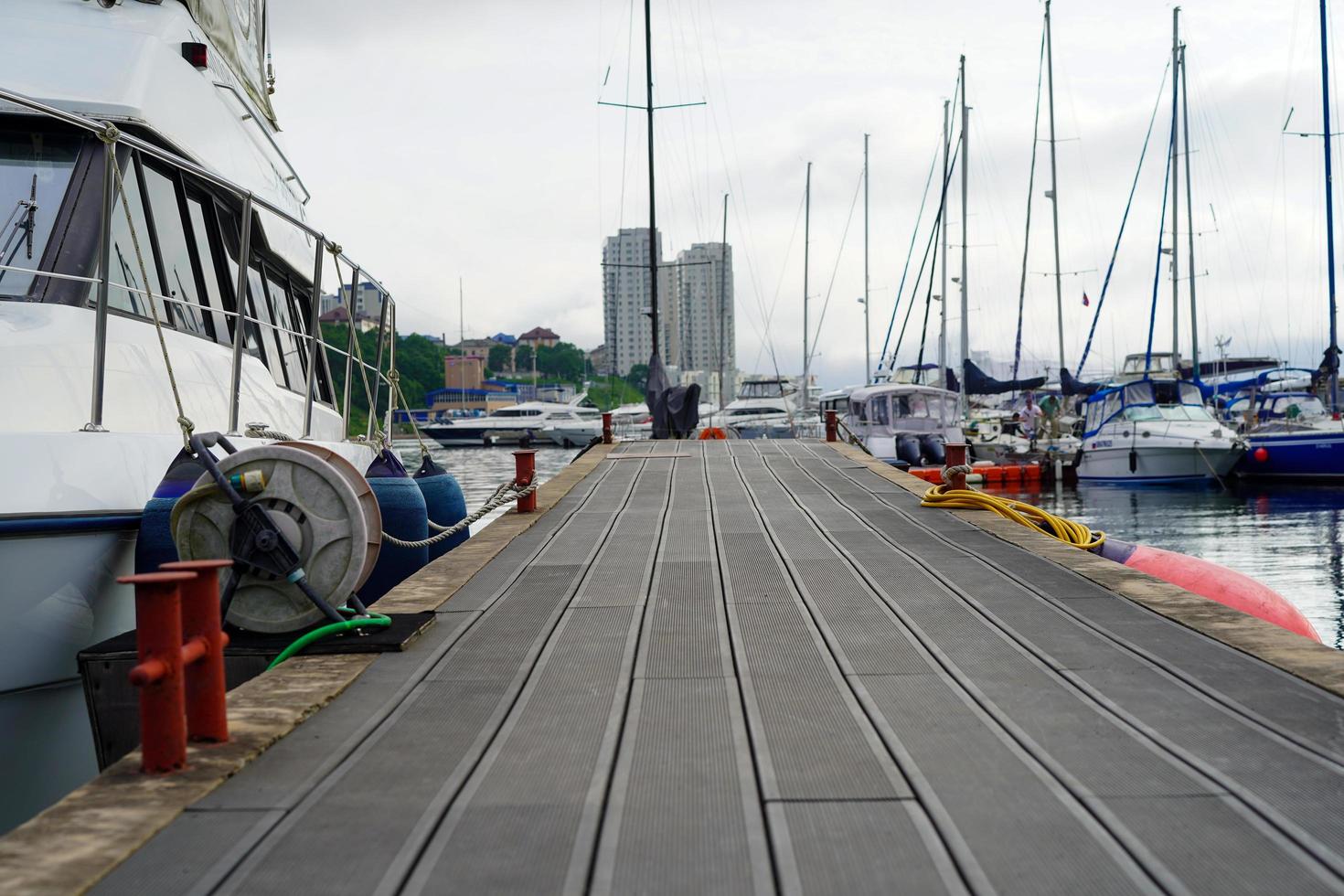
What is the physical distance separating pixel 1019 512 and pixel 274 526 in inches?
211

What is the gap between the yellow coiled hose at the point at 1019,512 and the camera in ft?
22.6

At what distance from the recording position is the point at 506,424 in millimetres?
57125

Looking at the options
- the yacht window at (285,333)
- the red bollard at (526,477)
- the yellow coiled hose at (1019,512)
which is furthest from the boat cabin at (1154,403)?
the yacht window at (285,333)

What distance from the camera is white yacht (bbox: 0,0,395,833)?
4020mm

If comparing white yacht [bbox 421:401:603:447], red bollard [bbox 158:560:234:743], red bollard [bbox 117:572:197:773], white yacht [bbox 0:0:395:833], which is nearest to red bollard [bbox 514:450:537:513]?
white yacht [bbox 0:0:395:833]

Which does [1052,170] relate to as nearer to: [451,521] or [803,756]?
[451,521]

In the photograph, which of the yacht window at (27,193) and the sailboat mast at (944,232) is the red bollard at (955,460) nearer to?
the yacht window at (27,193)

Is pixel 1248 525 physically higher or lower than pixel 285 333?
lower

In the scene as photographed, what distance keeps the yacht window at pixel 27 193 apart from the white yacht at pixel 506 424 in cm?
5016

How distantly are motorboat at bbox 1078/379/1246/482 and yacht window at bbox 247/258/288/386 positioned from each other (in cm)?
2211

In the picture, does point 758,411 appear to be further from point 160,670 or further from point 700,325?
point 160,670

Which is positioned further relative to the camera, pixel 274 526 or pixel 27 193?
pixel 27 193

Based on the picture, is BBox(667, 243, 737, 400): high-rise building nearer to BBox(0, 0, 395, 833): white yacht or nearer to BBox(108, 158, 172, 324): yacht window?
BBox(0, 0, 395, 833): white yacht

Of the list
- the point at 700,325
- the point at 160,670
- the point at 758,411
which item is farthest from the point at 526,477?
the point at 700,325
